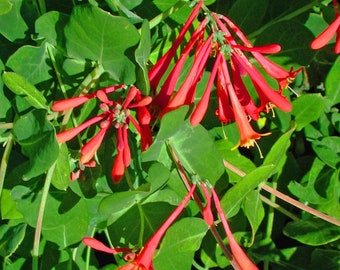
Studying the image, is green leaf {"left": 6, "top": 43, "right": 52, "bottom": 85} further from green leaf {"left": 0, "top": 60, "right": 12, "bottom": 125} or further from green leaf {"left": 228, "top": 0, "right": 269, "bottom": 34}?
green leaf {"left": 228, "top": 0, "right": 269, "bottom": 34}

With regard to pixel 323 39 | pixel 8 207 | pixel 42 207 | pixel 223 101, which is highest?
pixel 323 39

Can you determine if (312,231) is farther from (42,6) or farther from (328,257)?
(42,6)

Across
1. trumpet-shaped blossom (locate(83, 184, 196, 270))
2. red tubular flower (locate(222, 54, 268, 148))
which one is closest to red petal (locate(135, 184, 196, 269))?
trumpet-shaped blossom (locate(83, 184, 196, 270))

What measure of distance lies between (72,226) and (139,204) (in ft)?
0.37

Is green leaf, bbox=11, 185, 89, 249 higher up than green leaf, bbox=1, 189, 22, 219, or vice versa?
green leaf, bbox=11, 185, 89, 249

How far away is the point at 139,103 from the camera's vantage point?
32.8 inches

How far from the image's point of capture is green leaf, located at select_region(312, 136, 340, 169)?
108 cm

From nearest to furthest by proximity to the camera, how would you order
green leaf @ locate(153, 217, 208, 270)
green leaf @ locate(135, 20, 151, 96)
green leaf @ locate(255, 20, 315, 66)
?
green leaf @ locate(135, 20, 151, 96)
green leaf @ locate(153, 217, 208, 270)
green leaf @ locate(255, 20, 315, 66)

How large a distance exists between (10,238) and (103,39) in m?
0.33

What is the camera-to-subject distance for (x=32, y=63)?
0.96m

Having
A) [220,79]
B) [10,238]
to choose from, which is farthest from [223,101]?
[10,238]

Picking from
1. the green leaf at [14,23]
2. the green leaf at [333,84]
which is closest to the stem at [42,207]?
the green leaf at [14,23]

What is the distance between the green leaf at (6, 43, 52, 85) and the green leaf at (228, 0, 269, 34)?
1.04ft

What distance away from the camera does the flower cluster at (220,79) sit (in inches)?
34.6
